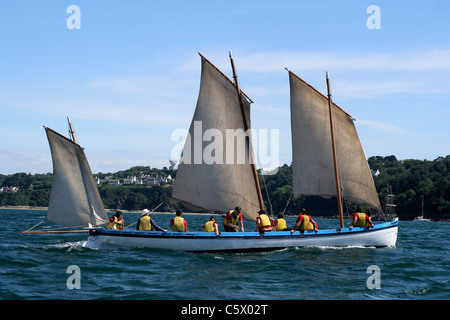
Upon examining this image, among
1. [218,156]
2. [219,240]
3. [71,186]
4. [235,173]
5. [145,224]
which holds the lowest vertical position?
[219,240]

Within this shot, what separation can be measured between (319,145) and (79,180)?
15.5 m

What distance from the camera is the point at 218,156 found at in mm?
35969

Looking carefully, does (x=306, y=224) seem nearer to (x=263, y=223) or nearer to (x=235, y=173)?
(x=263, y=223)

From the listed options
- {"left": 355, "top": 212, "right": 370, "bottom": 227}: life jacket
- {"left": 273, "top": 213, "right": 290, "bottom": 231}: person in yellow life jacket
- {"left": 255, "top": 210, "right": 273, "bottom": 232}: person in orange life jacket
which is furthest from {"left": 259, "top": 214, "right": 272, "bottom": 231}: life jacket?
{"left": 355, "top": 212, "right": 370, "bottom": 227}: life jacket

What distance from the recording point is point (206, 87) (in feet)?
119

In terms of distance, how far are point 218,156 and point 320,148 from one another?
686 centimetres

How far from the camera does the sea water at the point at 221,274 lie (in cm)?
2094

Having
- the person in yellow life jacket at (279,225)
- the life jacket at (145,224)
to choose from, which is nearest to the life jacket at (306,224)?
the person in yellow life jacket at (279,225)

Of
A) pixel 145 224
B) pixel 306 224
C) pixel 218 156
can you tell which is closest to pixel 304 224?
pixel 306 224

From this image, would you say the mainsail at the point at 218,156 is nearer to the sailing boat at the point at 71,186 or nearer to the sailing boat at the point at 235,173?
the sailing boat at the point at 235,173

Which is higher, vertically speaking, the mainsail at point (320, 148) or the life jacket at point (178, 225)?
the mainsail at point (320, 148)

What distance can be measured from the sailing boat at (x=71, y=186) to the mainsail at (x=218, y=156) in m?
5.77

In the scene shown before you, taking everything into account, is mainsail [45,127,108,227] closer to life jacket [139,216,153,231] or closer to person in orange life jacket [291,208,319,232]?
life jacket [139,216,153,231]
